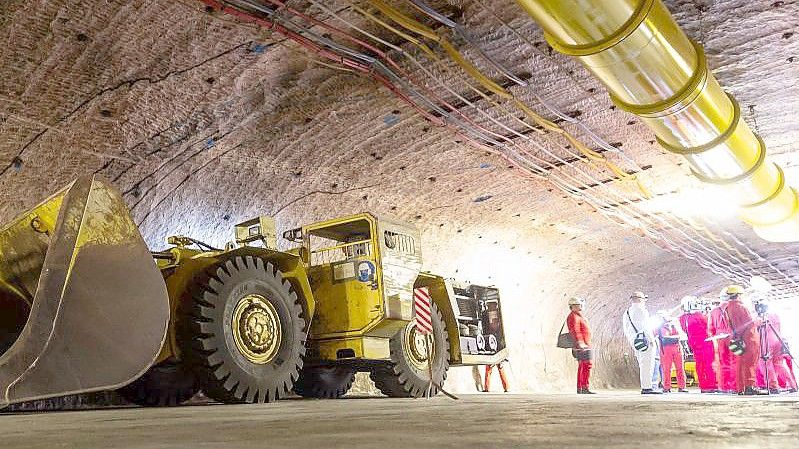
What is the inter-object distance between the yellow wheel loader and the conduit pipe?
252 centimetres

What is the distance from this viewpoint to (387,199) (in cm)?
862

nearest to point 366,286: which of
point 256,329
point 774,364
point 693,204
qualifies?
point 256,329

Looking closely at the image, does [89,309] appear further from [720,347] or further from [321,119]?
[720,347]

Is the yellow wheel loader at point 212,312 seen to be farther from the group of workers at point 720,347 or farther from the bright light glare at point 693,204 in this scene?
the bright light glare at point 693,204

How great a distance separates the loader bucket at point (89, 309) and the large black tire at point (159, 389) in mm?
2647

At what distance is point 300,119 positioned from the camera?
6574mm

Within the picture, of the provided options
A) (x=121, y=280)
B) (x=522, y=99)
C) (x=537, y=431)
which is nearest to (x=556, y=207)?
(x=522, y=99)

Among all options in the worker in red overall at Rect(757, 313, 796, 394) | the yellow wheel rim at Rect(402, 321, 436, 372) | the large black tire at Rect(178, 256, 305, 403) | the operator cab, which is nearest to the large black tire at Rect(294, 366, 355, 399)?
the yellow wheel rim at Rect(402, 321, 436, 372)

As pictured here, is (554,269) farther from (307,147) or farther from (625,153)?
(307,147)

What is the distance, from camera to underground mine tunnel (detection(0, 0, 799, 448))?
11.0 feet

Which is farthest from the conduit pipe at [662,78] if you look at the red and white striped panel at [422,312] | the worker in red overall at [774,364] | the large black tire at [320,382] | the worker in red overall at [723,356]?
the large black tire at [320,382]

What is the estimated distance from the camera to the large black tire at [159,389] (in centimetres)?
624

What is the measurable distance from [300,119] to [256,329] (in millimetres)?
2144

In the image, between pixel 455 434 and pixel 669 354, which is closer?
pixel 455 434
